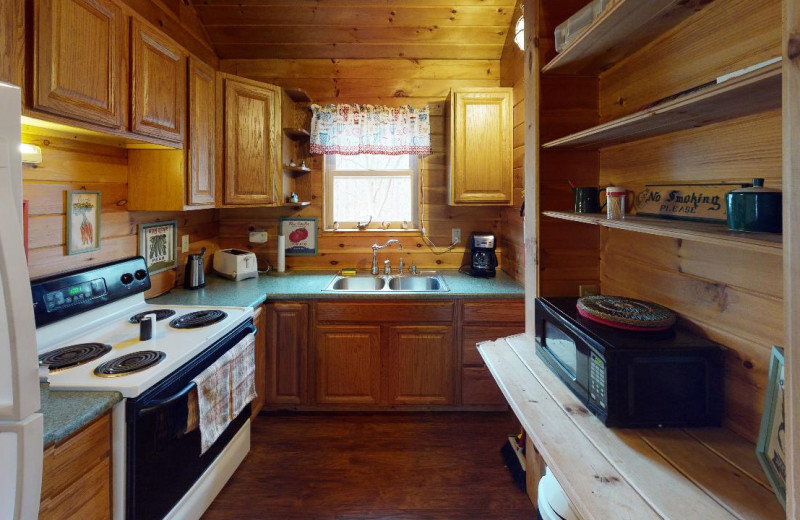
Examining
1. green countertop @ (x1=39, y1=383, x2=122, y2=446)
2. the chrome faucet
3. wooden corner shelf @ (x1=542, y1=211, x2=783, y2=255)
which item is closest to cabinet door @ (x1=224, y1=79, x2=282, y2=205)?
the chrome faucet

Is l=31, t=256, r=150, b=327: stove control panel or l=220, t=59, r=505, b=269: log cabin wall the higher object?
l=220, t=59, r=505, b=269: log cabin wall

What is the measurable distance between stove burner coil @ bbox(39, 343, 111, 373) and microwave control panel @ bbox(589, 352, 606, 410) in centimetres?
161

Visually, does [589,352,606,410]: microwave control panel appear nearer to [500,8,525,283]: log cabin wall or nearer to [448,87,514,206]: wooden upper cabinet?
[500,8,525,283]: log cabin wall

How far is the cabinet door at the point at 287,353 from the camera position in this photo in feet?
8.29

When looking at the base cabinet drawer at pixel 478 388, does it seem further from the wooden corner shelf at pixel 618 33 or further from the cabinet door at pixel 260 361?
the wooden corner shelf at pixel 618 33

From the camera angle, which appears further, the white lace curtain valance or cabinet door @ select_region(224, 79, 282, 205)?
the white lace curtain valance

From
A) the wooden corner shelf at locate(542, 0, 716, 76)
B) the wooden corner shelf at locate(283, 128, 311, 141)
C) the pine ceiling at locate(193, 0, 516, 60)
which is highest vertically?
the pine ceiling at locate(193, 0, 516, 60)

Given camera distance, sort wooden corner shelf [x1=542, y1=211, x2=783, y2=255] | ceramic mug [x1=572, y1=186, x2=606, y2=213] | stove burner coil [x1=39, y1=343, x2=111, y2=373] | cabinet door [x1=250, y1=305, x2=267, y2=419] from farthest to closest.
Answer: cabinet door [x1=250, y1=305, x2=267, y2=419] < ceramic mug [x1=572, y1=186, x2=606, y2=213] < stove burner coil [x1=39, y1=343, x2=111, y2=373] < wooden corner shelf [x1=542, y1=211, x2=783, y2=255]

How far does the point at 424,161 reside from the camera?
316cm

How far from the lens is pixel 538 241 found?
5.43 ft

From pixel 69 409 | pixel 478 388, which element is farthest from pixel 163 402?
pixel 478 388

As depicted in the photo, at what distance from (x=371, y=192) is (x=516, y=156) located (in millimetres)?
1119

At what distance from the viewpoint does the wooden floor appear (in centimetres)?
186

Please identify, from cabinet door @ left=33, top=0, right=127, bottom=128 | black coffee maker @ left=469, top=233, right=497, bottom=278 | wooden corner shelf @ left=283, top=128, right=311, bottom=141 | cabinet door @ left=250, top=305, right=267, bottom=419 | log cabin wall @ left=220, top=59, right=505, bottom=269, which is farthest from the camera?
log cabin wall @ left=220, top=59, right=505, bottom=269
